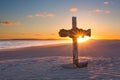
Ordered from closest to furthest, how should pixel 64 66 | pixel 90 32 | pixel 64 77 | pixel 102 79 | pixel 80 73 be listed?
pixel 102 79
pixel 64 77
pixel 80 73
pixel 64 66
pixel 90 32

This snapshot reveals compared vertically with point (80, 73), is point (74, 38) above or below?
above

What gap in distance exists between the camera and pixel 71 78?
10.6 metres

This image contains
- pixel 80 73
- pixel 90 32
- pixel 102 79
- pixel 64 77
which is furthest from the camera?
pixel 90 32

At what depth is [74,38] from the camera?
13781 millimetres

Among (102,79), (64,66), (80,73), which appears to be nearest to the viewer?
(102,79)

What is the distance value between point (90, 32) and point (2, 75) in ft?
17.5

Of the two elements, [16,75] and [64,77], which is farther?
[16,75]

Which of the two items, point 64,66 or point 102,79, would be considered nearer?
point 102,79

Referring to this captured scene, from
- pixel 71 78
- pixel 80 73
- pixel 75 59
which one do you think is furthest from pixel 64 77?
pixel 75 59

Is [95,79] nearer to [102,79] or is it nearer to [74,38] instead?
[102,79]

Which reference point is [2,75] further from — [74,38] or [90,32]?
[90,32]

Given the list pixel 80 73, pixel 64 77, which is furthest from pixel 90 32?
pixel 64 77

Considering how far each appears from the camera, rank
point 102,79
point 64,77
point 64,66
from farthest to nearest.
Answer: point 64,66 → point 64,77 → point 102,79

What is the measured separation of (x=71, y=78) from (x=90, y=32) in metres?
4.48
